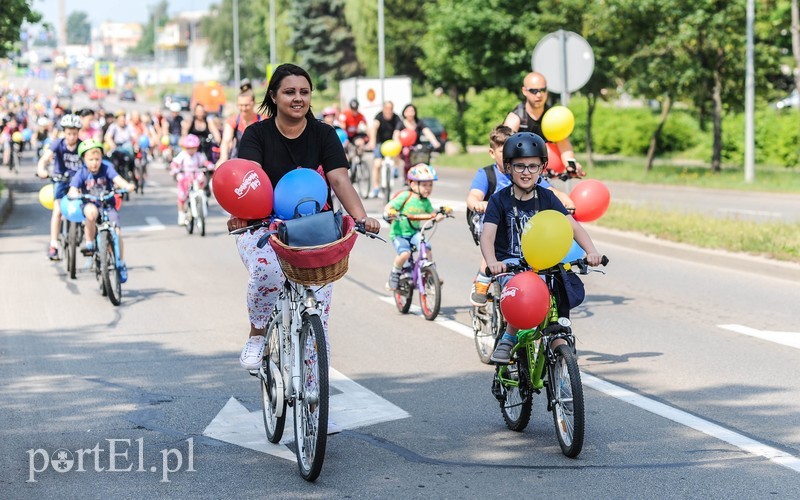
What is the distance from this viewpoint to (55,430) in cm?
696

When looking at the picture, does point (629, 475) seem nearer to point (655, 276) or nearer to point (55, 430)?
point (55, 430)

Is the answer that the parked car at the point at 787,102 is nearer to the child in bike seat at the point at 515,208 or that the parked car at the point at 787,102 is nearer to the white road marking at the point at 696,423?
the white road marking at the point at 696,423

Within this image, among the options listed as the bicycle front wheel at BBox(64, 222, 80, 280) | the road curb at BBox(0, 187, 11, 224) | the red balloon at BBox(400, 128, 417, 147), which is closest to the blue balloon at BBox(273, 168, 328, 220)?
the bicycle front wheel at BBox(64, 222, 80, 280)

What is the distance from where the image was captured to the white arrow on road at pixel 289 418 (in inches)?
262

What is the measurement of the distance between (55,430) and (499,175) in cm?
404

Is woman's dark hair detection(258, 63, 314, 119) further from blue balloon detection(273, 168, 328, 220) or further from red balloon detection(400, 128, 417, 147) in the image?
red balloon detection(400, 128, 417, 147)

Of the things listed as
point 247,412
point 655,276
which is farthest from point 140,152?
point 247,412

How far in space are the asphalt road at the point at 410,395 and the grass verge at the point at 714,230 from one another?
74cm

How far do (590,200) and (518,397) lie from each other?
2.60 metres

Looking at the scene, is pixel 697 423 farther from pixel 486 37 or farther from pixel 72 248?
pixel 486 37

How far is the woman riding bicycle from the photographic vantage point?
6.35 m

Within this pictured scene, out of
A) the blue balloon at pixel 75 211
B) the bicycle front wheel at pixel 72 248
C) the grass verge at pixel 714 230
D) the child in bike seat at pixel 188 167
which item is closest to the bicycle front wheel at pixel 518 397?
the blue balloon at pixel 75 211

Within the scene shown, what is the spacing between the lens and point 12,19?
82.8 feet

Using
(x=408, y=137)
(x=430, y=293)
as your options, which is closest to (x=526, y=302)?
(x=430, y=293)
